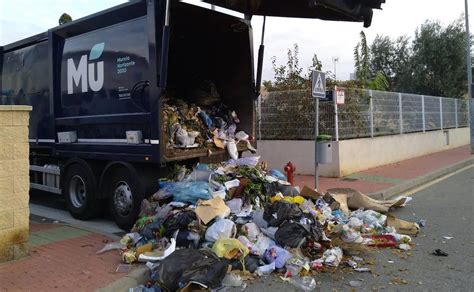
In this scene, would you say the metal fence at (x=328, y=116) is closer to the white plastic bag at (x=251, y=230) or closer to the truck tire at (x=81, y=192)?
the truck tire at (x=81, y=192)

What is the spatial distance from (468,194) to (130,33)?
Result: 7559 mm

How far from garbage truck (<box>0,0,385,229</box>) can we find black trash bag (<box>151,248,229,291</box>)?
1991 millimetres

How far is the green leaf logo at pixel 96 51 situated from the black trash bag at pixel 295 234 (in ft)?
12.9

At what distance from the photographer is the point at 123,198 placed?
7.11 metres

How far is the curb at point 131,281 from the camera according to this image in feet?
14.5

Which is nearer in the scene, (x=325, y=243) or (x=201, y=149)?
(x=325, y=243)

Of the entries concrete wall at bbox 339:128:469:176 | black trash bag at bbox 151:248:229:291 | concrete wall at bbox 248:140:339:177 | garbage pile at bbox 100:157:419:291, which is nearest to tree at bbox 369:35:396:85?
concrete wall at bbox 339:128:469:176

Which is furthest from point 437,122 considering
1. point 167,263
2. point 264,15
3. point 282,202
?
point 167,263

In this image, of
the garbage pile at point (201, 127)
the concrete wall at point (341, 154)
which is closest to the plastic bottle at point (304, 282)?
the garbage pile at point (201, 127)

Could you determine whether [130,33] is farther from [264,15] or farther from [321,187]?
[321,187]

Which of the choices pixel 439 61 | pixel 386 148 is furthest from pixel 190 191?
pixel 439 61

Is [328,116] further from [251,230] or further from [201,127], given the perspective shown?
[251,230]

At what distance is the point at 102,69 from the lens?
286 inches

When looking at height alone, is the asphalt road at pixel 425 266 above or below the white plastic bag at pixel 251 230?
below
